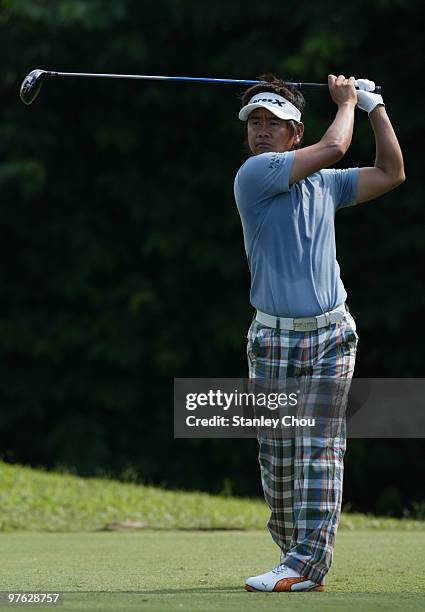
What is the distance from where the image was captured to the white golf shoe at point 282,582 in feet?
13.7

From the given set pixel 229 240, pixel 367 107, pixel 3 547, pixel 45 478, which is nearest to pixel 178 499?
pixel 45 478

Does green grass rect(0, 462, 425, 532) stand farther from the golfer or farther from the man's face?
the man's face

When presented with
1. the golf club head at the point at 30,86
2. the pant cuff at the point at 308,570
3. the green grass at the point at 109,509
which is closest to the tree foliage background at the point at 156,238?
the green grass at the point at 109,509

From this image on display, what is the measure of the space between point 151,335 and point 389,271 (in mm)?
2825

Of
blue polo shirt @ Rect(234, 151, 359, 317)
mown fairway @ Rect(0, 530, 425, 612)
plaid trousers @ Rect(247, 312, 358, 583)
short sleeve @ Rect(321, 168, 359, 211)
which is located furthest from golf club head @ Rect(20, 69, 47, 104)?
mown fairway @ Rect(0, 530, 425, 612)

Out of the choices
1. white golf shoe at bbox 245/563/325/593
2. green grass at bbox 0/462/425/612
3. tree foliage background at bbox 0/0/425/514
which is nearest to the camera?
green grass at bbox 0/462/425/612

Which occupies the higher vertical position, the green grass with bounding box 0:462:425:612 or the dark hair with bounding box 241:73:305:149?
the dark hair with bounding box 241:73:305:149

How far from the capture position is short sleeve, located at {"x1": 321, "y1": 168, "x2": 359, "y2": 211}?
4543mm

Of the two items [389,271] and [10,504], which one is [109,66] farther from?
[10,504]

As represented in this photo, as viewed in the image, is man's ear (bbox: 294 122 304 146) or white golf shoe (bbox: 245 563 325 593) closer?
white golf shoe (bbox: 245 563 325 593)

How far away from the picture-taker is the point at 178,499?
10.3 meters

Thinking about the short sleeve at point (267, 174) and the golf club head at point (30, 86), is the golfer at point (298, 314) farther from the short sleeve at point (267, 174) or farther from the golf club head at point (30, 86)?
the golf club head at point (30, 86)

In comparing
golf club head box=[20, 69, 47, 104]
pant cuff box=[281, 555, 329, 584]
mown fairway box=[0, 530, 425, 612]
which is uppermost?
golf club head box=[20, 69, 47, 104]

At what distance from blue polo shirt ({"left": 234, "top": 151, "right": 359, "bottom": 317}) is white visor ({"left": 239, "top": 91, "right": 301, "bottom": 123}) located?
0.19 metres
